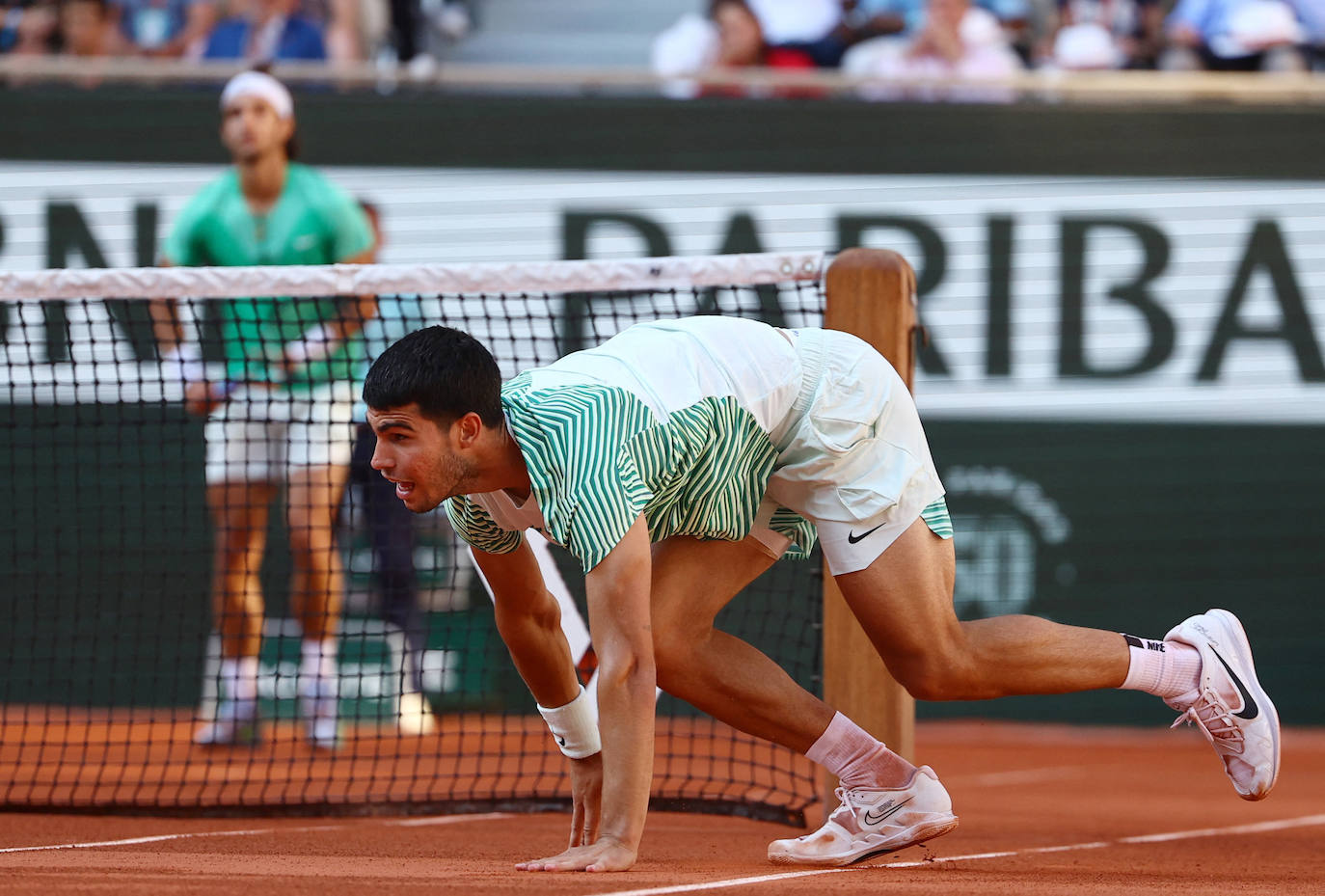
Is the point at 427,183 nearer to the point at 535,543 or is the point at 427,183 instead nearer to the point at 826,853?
the point at 535,543

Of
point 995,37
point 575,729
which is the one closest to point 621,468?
point 575,729

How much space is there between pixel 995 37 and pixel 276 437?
486 centimetres

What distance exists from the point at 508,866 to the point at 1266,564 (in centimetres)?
555

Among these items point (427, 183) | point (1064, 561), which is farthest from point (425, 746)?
point (1064, 561)

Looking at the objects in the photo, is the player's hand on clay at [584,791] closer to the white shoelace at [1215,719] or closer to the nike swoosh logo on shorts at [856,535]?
the nike swoosh logo on shorts at [856,535]

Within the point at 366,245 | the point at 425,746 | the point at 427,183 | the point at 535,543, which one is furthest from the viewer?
the point at 427,183

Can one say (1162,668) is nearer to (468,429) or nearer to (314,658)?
(468,429)

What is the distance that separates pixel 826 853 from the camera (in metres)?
3.78

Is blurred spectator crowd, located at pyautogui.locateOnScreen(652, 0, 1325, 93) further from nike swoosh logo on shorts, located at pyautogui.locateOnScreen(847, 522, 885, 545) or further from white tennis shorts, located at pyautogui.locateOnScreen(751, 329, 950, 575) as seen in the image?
nike swoosh logo on shorts, located at pyautogui.locateOnScreen(847, 522, 885, 545)

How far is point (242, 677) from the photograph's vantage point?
6.24 metres

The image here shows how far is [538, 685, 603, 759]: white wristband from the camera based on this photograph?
3850 mm

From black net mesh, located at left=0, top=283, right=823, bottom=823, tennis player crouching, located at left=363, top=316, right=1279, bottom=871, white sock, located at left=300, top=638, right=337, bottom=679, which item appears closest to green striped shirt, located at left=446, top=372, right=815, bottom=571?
tennis player crouching, located at left=363, top=316, right=1279, bottom=871

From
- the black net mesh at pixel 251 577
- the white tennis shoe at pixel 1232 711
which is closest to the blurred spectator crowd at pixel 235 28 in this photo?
the black net mesh at pixel 251 577

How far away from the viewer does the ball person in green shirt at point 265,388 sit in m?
6.27
